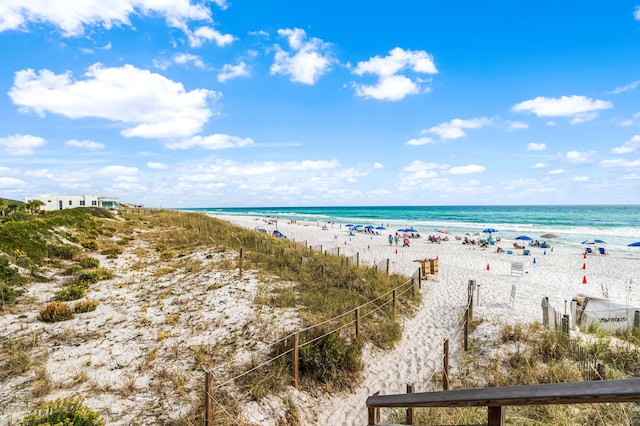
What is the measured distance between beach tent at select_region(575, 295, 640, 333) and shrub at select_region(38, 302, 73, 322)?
49.9 ft

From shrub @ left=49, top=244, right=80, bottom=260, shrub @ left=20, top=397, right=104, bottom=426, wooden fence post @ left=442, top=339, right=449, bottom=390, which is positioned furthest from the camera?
shrub @ left=49, top=244, right=80, bottom=260

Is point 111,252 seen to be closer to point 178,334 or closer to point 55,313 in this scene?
point 55,313

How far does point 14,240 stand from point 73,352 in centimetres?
1102

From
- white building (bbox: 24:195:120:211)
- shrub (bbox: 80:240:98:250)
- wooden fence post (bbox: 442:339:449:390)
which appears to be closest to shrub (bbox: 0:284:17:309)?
shrub (bbox: 80:240:98:250)

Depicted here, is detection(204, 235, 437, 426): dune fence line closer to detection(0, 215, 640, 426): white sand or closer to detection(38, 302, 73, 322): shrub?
detection(0, 215, 640, 426): white sand

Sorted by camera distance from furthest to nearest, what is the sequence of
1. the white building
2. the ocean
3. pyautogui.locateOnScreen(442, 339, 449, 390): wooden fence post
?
the white building, the ocean, pyautogui.locateOnScreen(442, 339, 449, 390): wooden fence post

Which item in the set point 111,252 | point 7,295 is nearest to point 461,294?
point 7,295

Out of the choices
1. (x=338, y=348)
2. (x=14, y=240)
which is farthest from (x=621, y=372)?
(x=14, y=240)

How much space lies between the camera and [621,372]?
6090 millimetres

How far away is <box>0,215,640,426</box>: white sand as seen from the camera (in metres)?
6.10

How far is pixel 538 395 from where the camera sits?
1.34m

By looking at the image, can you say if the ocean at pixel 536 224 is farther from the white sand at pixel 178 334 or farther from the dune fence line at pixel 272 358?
the dune fence line at pixel 272 358

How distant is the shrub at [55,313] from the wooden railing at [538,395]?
36.9ft

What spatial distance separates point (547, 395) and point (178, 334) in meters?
9.01
